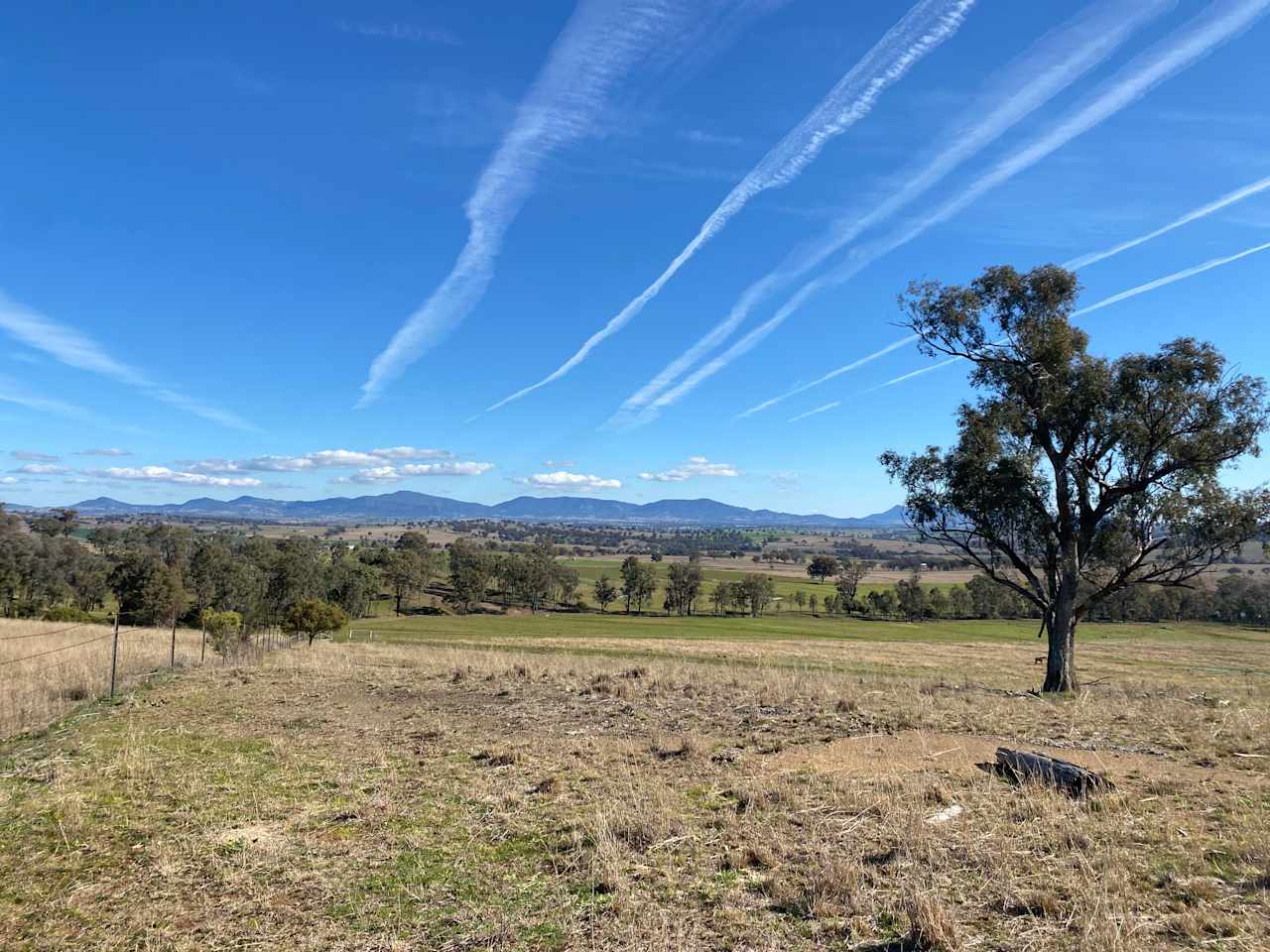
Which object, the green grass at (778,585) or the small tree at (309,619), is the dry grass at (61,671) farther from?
the green grass at (778,585)

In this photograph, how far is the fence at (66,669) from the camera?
16702 mm

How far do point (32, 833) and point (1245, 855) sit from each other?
44.5ft

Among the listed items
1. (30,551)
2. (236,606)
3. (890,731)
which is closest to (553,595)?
(236,606)

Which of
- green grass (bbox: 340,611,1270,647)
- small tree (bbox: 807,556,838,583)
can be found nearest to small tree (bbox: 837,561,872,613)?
green grass (bbox: 340,611,1270,647)

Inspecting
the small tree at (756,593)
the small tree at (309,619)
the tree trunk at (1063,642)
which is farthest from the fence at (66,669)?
the small tree at (756,593)

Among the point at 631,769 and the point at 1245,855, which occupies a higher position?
the point at 1245,855

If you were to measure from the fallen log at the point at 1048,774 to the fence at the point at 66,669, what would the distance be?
60.2 ft

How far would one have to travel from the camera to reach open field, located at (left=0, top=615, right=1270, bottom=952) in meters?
6.04

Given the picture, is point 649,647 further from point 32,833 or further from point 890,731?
point 32,833

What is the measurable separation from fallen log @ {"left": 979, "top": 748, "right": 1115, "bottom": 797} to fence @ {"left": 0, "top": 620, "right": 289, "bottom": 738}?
1836 cm

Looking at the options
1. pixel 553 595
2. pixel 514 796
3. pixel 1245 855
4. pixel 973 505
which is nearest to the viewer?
pixel 1245 855

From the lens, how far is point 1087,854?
7.23 m

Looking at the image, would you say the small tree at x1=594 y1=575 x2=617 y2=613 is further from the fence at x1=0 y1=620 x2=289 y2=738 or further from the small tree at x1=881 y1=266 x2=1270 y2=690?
the small tree at x1=881 y1=266 x2=1270 y2=690

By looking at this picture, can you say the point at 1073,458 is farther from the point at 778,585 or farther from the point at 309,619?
the point at 778,585
